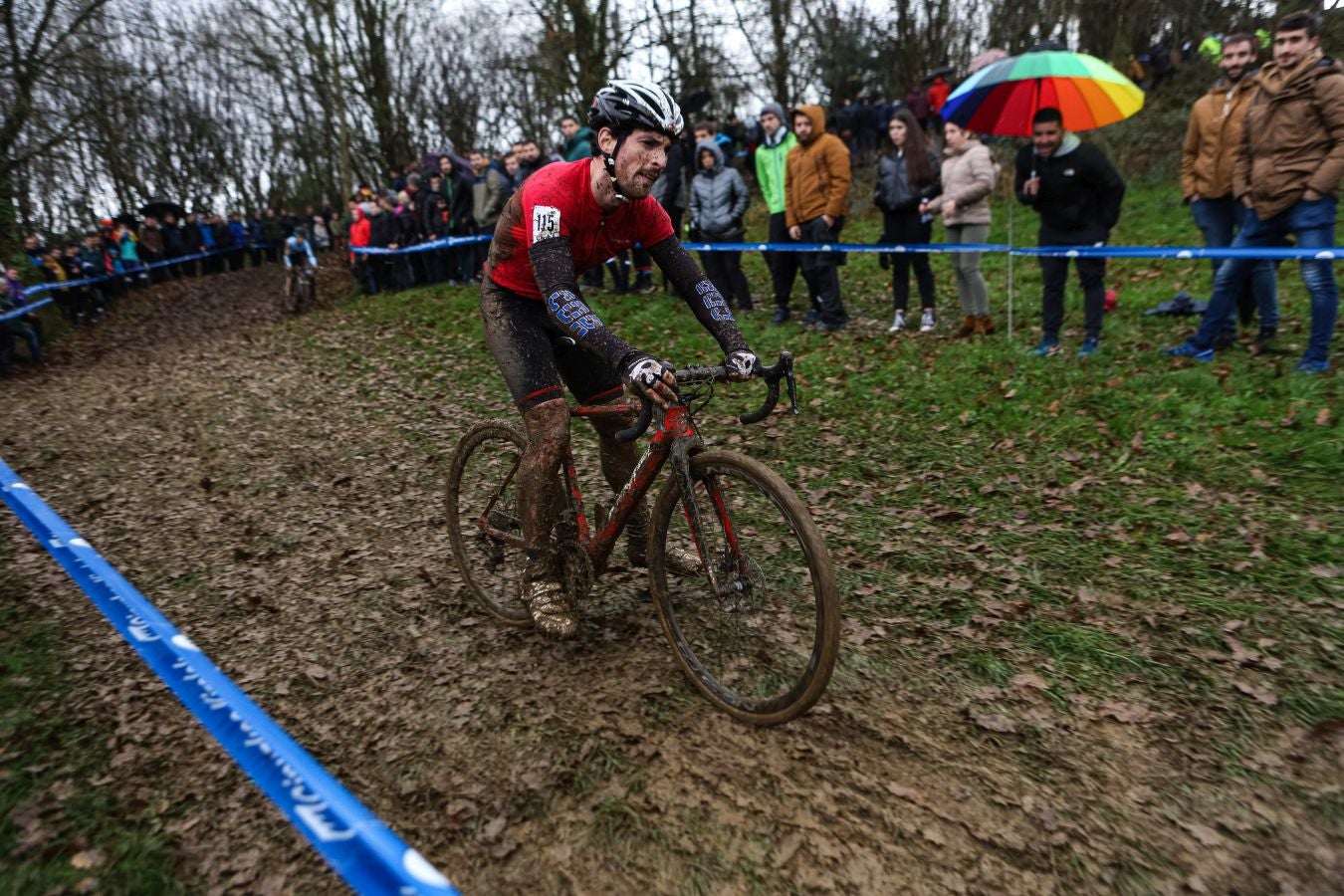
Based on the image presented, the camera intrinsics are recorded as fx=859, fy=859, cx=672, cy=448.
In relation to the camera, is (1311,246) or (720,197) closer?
(1311,246)

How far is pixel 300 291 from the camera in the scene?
1781cm

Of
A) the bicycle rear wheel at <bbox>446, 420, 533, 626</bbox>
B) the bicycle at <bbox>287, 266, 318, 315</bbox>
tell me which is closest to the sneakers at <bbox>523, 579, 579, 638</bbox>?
the bicycle rear wheel at <bbox>446, 420, 533, 626</bbox>

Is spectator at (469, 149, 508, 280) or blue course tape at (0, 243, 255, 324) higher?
spectator at (469, 149, 508, 280)

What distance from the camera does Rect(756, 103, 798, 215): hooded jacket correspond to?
1043 centimetres

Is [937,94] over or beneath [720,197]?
over

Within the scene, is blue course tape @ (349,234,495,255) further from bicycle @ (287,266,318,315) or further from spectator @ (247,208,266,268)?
spectator @ (247,208,266,268)

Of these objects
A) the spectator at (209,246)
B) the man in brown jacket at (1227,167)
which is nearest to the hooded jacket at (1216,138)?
the man in brown jacket at (1227,167)

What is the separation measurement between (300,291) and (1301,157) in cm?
1687

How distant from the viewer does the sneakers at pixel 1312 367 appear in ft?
22.2

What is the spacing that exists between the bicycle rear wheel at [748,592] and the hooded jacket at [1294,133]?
5.89 meters

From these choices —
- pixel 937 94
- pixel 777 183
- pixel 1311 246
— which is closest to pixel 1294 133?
pixel 1311 246

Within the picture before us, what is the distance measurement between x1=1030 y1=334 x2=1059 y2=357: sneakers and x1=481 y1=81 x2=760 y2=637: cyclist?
17.9 feet

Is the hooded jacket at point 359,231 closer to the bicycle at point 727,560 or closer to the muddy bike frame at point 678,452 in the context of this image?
the bicycle at point 727,560

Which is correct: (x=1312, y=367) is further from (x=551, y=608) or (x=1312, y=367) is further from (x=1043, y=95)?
(x=551, y=608)
